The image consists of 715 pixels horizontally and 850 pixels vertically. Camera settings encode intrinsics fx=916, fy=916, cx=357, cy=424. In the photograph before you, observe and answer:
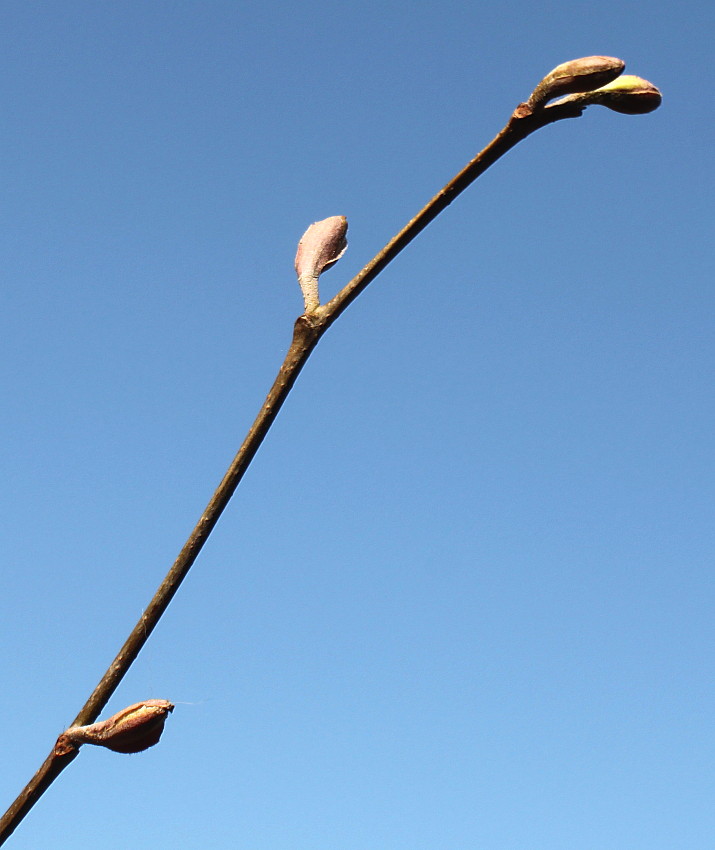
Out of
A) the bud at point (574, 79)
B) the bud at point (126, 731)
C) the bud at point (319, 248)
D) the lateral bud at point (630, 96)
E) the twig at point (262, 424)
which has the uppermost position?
the lateral bud at point (630, 96)

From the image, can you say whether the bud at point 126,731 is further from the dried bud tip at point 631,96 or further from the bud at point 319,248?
the dried bud tip at point 631,96

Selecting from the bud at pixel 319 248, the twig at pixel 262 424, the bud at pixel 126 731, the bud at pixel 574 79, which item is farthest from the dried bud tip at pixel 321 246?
the bud at pixel 126 731

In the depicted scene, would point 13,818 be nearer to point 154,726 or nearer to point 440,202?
point 154,726

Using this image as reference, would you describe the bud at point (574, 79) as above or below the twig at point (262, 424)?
above

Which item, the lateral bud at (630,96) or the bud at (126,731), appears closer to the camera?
the bud at (126,731)

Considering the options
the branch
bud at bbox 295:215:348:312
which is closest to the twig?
the branch

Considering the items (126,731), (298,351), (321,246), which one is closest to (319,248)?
(321,246)

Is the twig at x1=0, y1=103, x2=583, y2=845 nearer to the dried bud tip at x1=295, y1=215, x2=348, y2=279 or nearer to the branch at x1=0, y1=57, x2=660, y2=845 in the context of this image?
the branch at x1=0, y1=57, x2=660, y2=845
